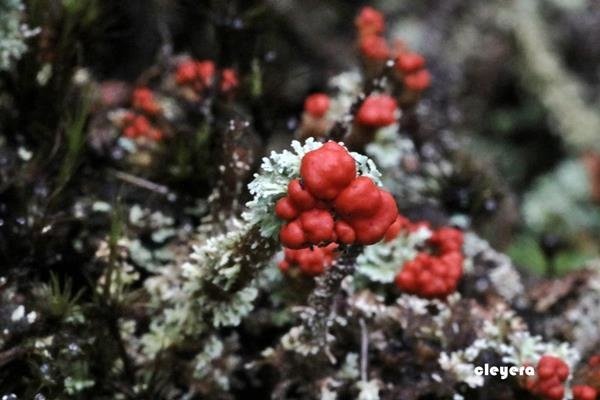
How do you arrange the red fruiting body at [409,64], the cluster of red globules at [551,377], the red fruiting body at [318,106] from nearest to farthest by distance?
1. the cluster of red globules at [551,377]
2. the red fruiting body at [318,106]
3. the red fruiting body at [409,64]

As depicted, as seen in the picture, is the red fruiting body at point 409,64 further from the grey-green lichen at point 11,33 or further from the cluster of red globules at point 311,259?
the grey-green lichen at point 11,33

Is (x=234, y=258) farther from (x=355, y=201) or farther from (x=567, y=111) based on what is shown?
(x=567, y=111)

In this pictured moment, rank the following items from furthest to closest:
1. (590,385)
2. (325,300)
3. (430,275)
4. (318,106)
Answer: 1. (318,106)
2. (430,275)
3. (590,385)
4. (325,300)

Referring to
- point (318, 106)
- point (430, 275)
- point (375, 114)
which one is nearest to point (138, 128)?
point (318, 106)

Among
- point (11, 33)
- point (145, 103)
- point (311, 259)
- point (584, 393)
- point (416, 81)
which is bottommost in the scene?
point (584, 393)

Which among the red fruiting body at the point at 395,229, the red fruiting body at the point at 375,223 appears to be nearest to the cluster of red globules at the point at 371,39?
the red fruiting body at the point at 395,229

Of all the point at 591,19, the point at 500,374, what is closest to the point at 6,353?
the point at 500,374

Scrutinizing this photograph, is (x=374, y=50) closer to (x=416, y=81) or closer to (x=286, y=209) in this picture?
(x=416, y=81)

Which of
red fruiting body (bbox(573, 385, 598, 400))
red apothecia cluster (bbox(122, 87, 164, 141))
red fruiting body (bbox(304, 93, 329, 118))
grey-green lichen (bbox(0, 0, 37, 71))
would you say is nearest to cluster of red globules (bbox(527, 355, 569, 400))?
red fruiting body (bbox(573, 385, 598, 400))
